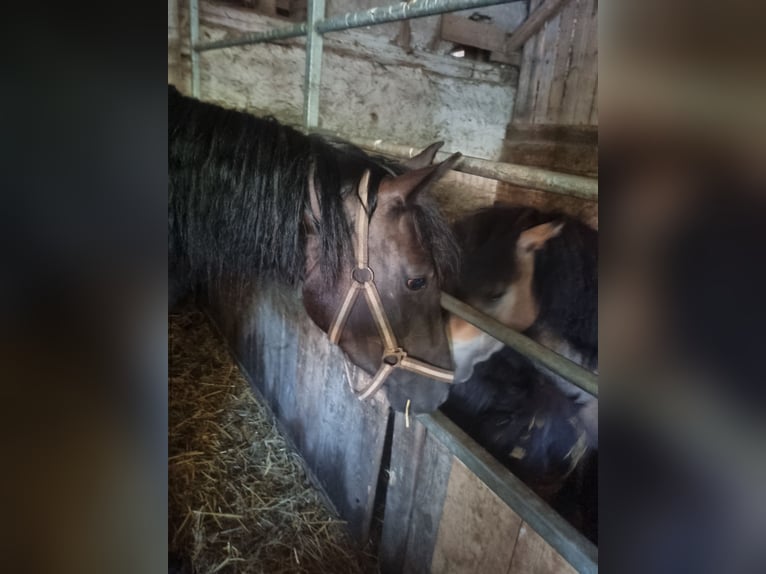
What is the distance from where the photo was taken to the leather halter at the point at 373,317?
2.53ft

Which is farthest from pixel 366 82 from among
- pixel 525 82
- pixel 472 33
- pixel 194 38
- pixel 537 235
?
pixel 537 235

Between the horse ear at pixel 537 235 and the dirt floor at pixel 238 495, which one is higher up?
the horse ear at pixel 537 235

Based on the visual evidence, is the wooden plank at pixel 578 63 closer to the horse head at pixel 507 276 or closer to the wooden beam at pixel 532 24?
the wooden beam at pixel 532 24

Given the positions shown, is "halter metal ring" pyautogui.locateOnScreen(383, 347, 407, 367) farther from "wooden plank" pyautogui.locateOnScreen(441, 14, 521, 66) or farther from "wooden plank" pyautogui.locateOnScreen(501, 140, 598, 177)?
"wooden plank" pyautogui.locateOnScreen(441, 14, 521, 66)

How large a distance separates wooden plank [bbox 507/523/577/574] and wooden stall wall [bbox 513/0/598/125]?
1.79m

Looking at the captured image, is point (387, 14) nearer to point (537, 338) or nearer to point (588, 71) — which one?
point (537, 338)

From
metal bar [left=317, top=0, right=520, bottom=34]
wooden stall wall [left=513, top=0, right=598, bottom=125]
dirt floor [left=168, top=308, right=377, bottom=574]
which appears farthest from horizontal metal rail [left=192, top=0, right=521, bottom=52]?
wooden stall wall [left=513, top=0, right=598, bottom=125]

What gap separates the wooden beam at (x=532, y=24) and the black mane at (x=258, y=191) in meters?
1.78

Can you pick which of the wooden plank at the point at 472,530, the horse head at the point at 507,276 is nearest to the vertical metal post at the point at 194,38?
the horse head at the point at 507,276

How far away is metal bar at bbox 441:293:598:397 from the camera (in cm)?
58
